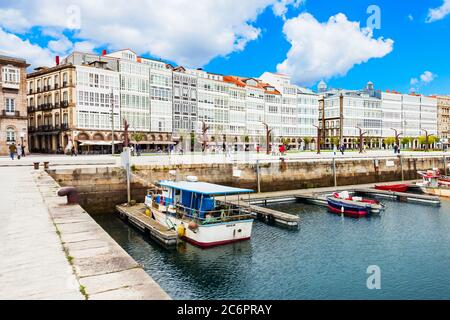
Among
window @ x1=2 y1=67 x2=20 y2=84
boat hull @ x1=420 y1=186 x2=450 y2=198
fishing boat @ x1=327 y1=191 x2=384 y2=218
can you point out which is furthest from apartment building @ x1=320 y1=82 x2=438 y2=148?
window @ x1=2 y1=67 x2=20 y2=84

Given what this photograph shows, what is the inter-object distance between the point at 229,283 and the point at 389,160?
4115 centimetres

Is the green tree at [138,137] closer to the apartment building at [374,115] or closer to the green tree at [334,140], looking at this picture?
the apartment building at [374,115]

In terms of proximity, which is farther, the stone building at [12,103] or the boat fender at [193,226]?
the stone building at [12,103]

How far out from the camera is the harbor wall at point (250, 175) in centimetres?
2944

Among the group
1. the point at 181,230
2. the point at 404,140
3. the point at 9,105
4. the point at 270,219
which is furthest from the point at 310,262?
the point at 404,140

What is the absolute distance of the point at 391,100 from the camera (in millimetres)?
121375

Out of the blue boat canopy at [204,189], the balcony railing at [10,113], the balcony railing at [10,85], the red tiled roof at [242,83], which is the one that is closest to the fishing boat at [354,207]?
the blue boat canopy at [204,189]

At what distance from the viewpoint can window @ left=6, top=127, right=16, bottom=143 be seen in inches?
2211

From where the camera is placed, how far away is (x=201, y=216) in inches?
798

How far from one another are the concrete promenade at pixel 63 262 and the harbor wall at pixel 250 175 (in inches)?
625

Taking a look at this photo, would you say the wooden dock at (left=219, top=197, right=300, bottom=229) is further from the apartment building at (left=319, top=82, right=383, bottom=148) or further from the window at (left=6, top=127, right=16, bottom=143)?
the apartment building at (left=319, top=82, right=383, bottom=148)

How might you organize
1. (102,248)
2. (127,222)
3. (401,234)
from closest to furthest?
(102,248) → (401,234) → (127,222)
